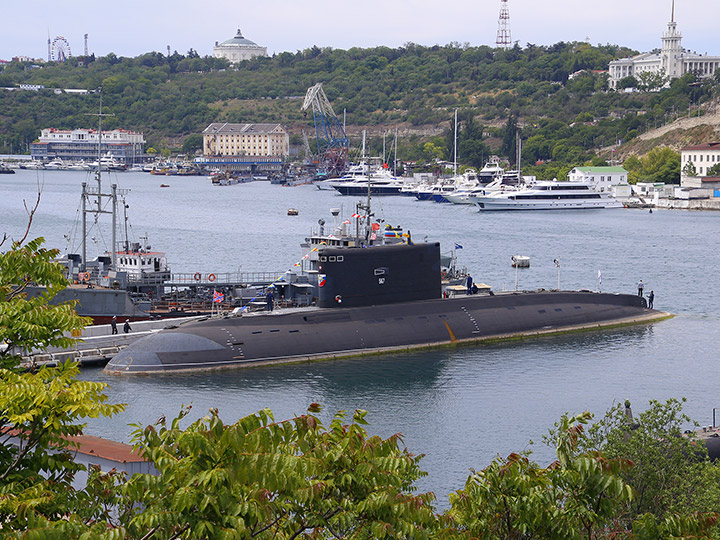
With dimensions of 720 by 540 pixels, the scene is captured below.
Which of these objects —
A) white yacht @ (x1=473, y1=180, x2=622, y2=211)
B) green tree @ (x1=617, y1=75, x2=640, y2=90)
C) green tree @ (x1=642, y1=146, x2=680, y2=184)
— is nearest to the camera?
white yacht @ (x1=473, y1=180, x2=622, y2=211)

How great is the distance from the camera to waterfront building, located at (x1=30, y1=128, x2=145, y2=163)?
19275 centimetres

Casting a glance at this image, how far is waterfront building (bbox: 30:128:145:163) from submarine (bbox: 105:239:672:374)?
16666 cm

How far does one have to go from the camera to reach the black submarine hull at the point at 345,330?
29344 mm

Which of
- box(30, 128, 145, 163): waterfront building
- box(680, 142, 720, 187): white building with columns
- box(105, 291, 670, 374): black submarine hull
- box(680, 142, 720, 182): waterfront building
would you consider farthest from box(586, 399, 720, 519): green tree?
box(30, 128, 145, 163): waterfront building

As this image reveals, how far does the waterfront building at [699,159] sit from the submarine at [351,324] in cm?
9038

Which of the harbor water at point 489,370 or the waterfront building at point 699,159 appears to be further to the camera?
the waterfront building at point 699,159

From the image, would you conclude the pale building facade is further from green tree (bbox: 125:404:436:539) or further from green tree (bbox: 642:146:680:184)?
green tree (bbox: 125:404:436:539)

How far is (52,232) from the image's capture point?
7538 centimetres

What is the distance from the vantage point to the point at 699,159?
121812 millimetres

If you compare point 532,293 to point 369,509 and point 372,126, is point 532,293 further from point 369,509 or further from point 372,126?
point 372,126

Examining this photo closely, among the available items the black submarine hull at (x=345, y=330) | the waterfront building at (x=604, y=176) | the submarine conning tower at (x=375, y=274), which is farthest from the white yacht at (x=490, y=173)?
the submarine conning tower at (x=375, y=274)

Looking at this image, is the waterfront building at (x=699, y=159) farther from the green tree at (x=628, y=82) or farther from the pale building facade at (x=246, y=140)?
the pale building facade at (x=246, y=140)

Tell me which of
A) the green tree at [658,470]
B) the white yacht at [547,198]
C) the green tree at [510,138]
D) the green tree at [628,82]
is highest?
the green tree at [628,82]

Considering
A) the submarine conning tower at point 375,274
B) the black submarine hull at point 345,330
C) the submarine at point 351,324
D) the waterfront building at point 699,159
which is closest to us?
the black submarine hull at point 345,330
